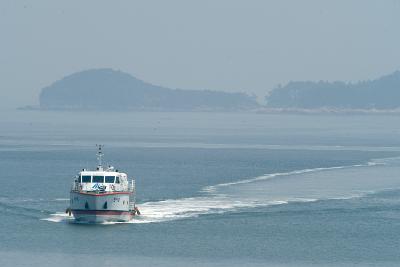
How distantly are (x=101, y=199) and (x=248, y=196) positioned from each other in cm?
1885

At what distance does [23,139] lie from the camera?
196000 millimetres

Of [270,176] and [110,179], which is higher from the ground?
[110,179]

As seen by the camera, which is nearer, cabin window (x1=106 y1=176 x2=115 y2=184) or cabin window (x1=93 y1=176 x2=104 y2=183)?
cabin window (x1=93 y1=176 x2=104 y2=183)

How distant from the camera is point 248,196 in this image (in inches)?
3907

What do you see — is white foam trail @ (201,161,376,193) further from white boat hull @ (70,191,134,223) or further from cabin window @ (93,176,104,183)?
white boat hull @ (70,191,134,223)

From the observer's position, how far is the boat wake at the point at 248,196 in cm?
8794

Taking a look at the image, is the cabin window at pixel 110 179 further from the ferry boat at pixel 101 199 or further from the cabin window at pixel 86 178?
the cabin window at pixel 86 178

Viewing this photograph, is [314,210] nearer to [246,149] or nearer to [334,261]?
[334,261]

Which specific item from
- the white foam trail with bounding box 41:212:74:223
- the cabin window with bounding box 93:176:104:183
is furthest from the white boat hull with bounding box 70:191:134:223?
the cabin window with bounding box 93:176:104:183

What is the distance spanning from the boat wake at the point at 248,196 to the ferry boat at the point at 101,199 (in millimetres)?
1021

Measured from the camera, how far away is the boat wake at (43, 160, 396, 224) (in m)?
87.9

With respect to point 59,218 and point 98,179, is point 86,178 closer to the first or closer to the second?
point 98,179

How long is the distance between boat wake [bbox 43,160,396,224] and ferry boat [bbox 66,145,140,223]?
1.02 meters

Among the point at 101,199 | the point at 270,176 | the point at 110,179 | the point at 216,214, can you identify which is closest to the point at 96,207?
the point at 101,199
